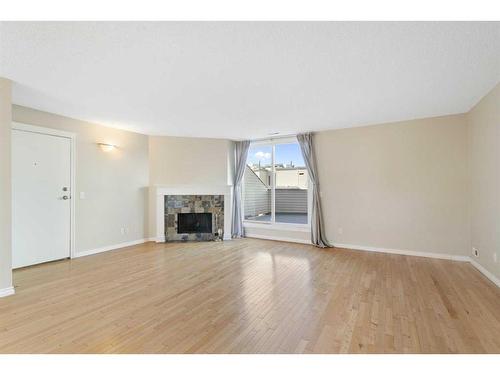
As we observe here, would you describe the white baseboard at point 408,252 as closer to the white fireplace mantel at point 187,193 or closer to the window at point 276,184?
the window at point 276,184

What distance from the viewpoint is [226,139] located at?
6.20 metres

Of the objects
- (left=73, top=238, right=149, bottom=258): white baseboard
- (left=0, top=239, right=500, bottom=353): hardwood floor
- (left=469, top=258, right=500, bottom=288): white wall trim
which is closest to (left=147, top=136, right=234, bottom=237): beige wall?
(left=73, top=238, right=149, bottom=258): white baseboard

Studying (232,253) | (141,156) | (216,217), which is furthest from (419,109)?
(141,156)

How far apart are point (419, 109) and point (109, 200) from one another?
5.72 meters

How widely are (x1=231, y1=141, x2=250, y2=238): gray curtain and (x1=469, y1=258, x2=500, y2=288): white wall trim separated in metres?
4.40

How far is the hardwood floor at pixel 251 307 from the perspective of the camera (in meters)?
1.92

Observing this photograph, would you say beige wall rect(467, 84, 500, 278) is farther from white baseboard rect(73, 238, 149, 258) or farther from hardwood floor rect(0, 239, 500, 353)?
white baseboard rect(73, 238, 149, 258)

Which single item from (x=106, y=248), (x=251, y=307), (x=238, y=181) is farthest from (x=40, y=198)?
(x=238, y=181)

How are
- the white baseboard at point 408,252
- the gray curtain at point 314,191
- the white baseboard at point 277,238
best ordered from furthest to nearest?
the white baseboard at point 277,238 < the gray curtain at point 314,191 < the white baseboard at point 408,252

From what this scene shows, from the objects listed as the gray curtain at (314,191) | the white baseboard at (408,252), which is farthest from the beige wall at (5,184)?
the white baseboard at (408,252)

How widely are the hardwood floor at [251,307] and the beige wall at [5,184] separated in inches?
14.4

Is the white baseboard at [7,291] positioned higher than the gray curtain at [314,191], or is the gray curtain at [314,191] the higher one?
the gray curtain at [314,191]

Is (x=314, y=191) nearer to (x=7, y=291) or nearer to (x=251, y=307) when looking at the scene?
(x=251, y=307)

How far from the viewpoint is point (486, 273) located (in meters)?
3.39
